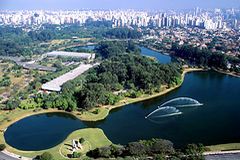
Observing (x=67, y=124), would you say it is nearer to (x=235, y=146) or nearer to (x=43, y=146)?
(x=43, y=146)

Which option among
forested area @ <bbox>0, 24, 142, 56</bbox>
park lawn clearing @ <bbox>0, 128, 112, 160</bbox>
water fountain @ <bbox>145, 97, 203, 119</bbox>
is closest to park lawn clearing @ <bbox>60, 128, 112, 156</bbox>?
park lawn clearing @ <bbox>0, 128, 112, 160</bbox>

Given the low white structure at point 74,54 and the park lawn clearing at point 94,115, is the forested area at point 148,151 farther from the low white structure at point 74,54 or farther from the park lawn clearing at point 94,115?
the low white structure at point 74,54

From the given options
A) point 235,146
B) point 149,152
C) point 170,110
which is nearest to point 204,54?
point 170,110

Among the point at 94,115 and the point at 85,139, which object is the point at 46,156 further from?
the point at 94,115

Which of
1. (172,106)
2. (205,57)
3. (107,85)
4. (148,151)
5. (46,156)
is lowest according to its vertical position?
(172,106)

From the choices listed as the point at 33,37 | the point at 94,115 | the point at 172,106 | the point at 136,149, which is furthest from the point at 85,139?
the point at 33,37
